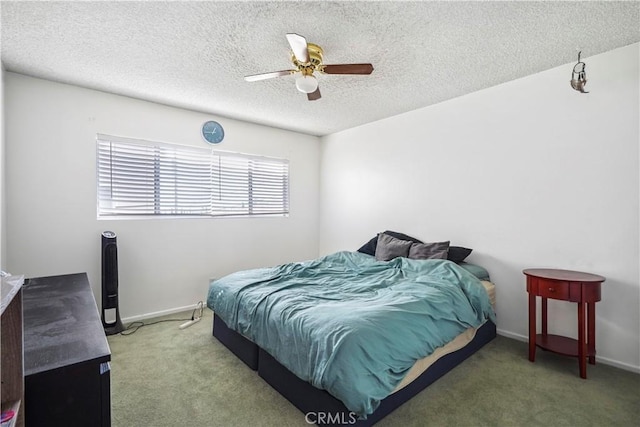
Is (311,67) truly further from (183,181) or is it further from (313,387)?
(183,181)

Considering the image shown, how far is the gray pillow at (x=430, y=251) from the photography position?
310 centimetres

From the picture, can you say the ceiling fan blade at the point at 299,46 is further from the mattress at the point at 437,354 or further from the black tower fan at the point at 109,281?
the black tower fan at the point at 109,281

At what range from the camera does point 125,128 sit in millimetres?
3219

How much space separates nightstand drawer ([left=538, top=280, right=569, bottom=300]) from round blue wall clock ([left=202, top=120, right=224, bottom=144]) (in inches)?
146

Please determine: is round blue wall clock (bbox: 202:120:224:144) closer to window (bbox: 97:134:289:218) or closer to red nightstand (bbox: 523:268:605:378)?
window (bbox: 97:134:289:218)

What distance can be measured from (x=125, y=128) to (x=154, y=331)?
2.13 meters

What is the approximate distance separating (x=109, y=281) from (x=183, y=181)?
134 cm

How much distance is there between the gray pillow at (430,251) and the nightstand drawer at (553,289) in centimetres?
88

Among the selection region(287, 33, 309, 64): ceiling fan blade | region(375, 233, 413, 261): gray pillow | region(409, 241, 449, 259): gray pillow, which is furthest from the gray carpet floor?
region(287, 33, 309, 64): ceiling fan blade

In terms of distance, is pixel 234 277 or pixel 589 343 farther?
pixel 234 277

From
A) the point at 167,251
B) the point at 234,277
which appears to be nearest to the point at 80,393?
the point at 234,277

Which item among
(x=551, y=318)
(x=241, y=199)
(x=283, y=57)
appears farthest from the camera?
(x=241, y=199)

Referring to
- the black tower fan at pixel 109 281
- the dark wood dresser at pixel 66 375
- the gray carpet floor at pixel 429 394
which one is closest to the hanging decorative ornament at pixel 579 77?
the gray carpet floor at pixel 429 394

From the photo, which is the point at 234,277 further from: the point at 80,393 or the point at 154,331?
the point at 80,393
